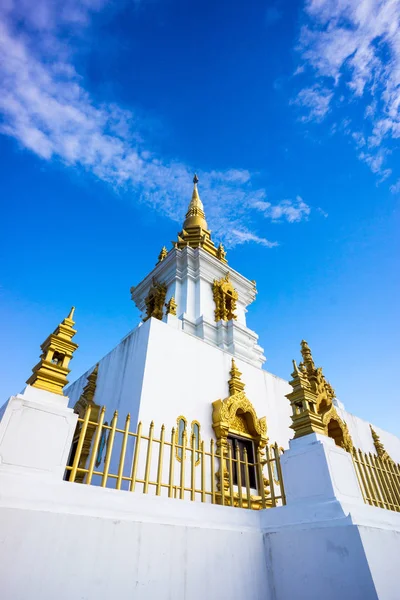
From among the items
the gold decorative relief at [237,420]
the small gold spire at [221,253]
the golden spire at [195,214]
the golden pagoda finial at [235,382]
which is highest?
the golden spire at [195,214]

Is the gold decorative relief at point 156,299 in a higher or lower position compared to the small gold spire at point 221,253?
lower

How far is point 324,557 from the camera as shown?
400cm

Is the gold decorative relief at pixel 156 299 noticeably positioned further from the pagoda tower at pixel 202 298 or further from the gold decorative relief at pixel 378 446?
the gold decorative relief at pixel 378 446

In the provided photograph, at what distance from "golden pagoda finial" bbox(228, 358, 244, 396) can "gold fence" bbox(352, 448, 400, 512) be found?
371 cm

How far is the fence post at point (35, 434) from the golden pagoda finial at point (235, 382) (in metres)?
5.84

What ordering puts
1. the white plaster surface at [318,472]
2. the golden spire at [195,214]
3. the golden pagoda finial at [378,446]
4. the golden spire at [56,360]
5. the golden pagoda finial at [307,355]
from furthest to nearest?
the golden spire at [195,214]
the golden pagoda finial at [378,446]
the golden pagoda finial at [307,355]
the white plaster surface at [318,472]
the golden spire at [56,360]

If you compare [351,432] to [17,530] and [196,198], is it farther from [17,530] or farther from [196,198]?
[196,198]

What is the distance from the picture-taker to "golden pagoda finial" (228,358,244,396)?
925 centimetres

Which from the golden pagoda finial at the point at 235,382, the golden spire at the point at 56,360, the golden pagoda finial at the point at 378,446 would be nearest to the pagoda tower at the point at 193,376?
the golden pagoda finial at the point at 235,382

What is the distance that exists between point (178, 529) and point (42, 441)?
1.81 m

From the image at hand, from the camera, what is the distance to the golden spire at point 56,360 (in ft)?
13.5

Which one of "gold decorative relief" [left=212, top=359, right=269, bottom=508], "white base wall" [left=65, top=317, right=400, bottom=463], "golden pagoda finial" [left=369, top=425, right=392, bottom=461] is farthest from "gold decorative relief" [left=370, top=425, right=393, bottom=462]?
"gold decorative relief" [left=212, top=359, right=269, bottom=508]

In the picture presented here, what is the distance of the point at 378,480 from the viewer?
18.7 feet

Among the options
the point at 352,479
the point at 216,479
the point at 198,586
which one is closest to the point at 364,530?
the point at 352,479
